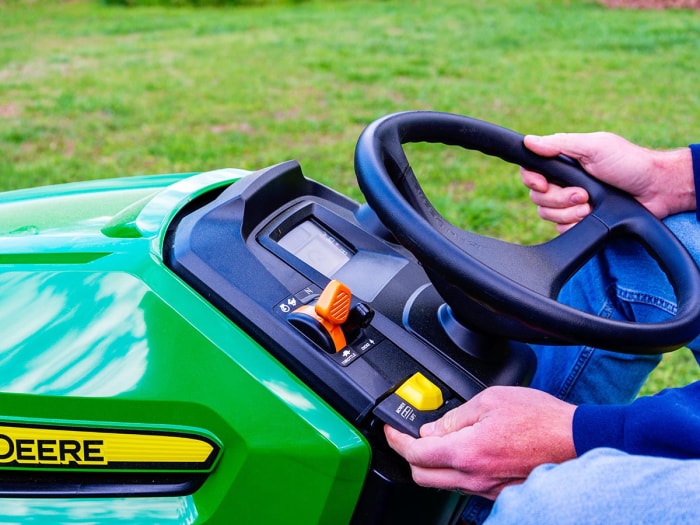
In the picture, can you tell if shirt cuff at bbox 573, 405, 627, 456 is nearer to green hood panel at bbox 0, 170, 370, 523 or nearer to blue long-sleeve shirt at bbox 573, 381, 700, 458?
blue long-sleeve shirt at bbox 573, 381, 700, 458

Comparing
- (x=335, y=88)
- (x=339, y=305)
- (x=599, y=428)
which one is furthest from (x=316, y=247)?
(x=335, y=88)

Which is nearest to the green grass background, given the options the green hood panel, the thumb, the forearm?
the forearm

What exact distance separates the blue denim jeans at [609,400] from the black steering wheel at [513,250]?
75 millimetres

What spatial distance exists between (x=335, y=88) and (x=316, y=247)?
402cm

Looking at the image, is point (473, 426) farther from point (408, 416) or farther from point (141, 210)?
point (141, 210)

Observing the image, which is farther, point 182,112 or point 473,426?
point 182,112

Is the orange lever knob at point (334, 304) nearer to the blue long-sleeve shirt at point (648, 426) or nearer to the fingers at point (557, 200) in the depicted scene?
the blue long-sleeve shirt at point (648, 426)

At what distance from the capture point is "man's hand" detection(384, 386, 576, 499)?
0.92 metres

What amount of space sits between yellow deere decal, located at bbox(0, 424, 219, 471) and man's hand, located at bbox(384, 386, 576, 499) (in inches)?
9.3

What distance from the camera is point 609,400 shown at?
1.26 metres

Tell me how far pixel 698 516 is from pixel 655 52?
6211mm

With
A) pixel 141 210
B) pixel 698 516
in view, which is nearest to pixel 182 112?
pixel 141 210

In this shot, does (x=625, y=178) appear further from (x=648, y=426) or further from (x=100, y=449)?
(x=100, y=449)

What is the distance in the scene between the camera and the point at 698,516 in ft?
2.44
